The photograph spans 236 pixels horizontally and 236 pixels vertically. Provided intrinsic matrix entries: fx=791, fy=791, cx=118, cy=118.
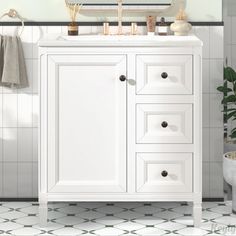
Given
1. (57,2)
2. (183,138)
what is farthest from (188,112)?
(57,2)

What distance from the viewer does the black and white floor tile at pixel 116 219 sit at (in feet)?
13.5

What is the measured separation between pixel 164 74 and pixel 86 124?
19.2 inches

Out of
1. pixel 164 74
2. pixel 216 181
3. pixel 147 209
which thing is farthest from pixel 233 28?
pixel 147 209

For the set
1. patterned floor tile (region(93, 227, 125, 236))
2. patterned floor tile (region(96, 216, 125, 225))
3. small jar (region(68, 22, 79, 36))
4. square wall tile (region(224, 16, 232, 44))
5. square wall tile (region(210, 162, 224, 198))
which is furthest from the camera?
square wall tile (region(224, 16, 232, 44))

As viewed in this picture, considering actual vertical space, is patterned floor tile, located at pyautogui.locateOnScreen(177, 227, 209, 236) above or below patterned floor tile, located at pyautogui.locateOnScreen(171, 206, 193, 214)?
below

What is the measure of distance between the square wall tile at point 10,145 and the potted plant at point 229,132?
49.5 inches

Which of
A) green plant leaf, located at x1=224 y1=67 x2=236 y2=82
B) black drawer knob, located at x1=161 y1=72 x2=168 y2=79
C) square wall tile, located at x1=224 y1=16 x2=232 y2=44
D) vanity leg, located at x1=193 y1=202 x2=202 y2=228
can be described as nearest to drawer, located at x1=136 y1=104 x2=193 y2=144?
black drawer knob, located at x1=161 y1=72 x2=168 y2=79

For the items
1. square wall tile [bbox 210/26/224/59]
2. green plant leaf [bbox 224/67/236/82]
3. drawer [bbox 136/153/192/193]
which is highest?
square wall tile [bbox 210/26/224/59]

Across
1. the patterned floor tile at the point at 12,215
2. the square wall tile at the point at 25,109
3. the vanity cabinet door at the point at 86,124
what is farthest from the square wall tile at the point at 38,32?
the patterned floor tile at the point at 12,215

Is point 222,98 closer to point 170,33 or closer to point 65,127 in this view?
point 170,33

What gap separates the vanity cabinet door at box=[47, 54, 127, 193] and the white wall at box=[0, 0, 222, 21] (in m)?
0.68

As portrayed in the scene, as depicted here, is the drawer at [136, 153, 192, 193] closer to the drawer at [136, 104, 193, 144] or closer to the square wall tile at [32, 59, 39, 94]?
the drawer at [136, 104, 193, 144]

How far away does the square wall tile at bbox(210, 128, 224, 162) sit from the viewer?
4785mm

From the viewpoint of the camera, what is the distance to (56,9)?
4.72m
